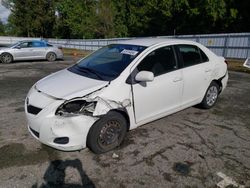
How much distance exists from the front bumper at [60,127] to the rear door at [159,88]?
2.97 feet

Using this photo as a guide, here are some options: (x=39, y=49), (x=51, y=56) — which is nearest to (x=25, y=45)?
(x=39, y=49)

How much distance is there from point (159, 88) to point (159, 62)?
51 cm

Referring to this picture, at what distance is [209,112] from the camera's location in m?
5.50

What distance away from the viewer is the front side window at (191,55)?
4.70 metres

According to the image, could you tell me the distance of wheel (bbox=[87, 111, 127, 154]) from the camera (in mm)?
3449

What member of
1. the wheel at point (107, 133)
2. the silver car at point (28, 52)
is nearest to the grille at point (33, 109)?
the wheel at point (107, 133)

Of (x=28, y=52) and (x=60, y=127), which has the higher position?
(x=60, y=127)

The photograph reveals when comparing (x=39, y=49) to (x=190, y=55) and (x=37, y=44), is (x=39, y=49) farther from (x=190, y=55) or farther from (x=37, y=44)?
(x=190, y=55)

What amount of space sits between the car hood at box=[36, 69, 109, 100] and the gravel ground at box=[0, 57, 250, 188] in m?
0.93

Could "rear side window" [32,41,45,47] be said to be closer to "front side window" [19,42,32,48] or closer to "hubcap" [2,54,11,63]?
"front side window" [19,42,32,48]

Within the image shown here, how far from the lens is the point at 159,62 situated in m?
4.29

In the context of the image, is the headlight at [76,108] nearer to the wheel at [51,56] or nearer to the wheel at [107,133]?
the wheel at [107,133]

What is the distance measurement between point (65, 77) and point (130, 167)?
1.89m

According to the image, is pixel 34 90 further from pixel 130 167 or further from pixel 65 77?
pixel 130 167
